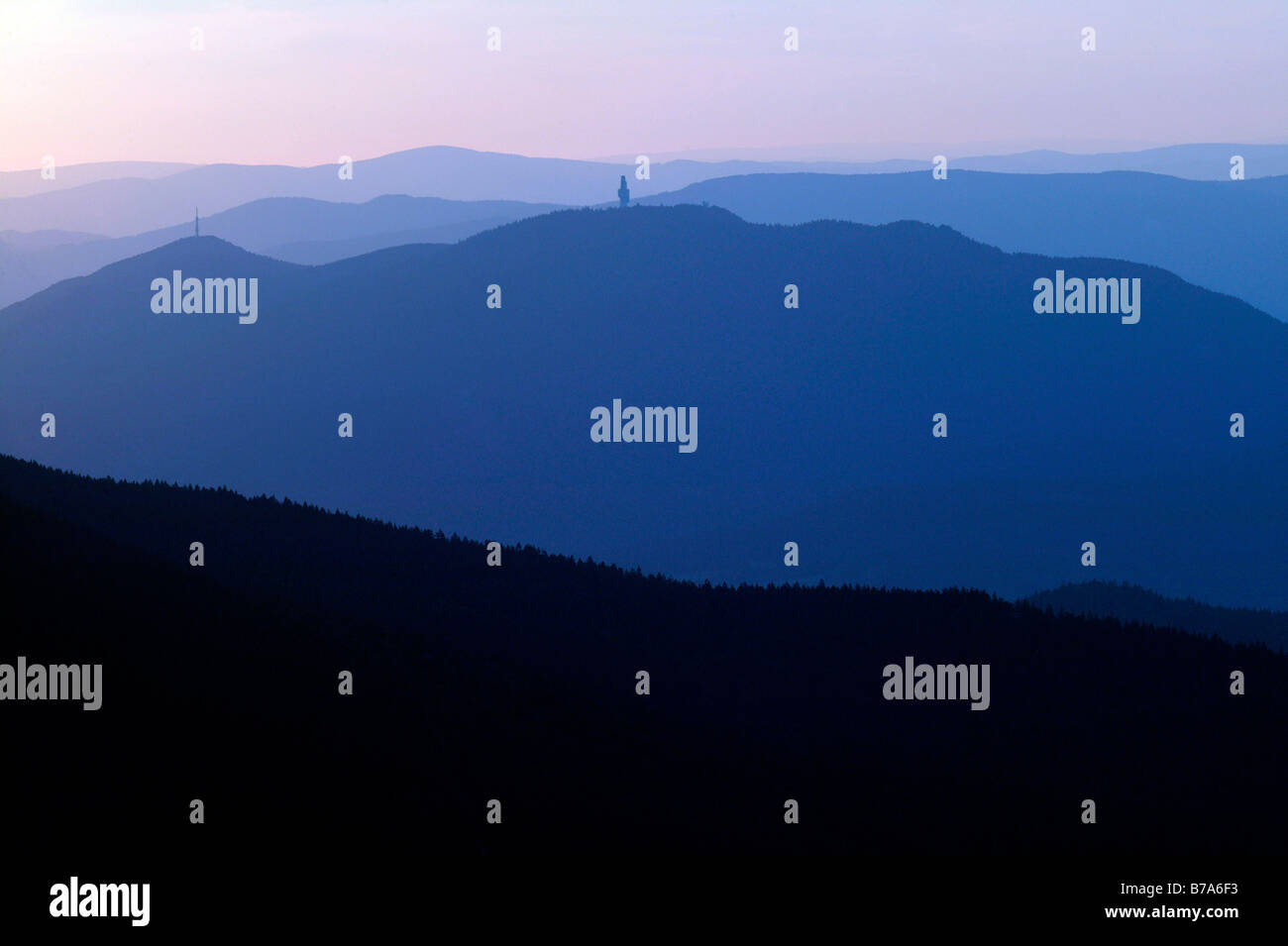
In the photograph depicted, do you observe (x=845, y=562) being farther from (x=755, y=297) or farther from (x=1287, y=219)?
(x=1287, y=219)

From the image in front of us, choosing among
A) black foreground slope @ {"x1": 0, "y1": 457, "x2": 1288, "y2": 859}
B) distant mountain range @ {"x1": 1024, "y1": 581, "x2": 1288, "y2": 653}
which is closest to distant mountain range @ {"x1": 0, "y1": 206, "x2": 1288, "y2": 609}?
distant mountain range @ {"x1": 1024, "y1": 581, "x2": 1288, "y2": 653}

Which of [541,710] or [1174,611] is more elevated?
[541,710]

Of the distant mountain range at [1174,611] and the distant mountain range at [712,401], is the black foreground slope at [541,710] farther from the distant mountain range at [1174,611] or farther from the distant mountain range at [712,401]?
the distant mountain range at [712,401]

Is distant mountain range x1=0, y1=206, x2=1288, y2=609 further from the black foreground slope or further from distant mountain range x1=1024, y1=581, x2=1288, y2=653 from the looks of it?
the black foreground slope

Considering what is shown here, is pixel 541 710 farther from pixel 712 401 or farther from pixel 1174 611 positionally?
pixel 712 401

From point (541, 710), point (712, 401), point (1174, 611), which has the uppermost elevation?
point (712, 401)

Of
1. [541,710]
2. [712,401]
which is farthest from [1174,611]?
[712,401]
